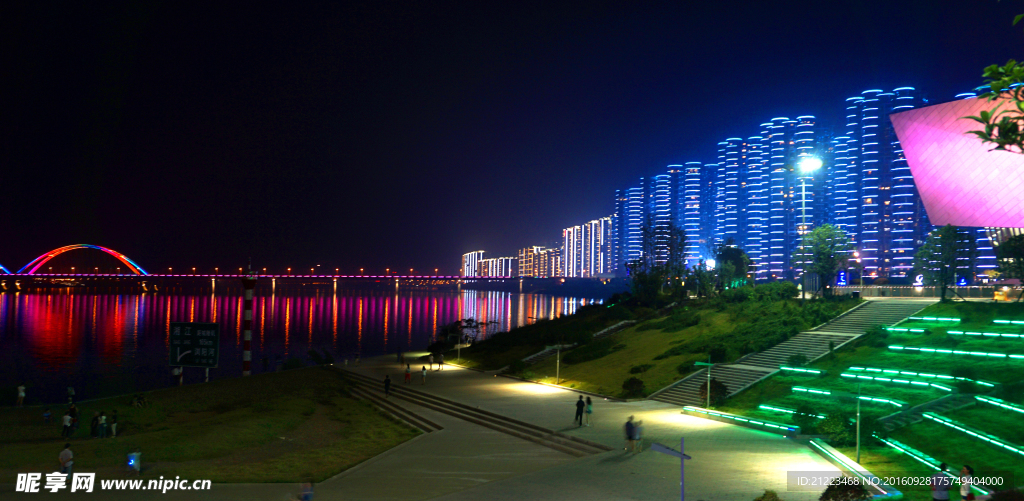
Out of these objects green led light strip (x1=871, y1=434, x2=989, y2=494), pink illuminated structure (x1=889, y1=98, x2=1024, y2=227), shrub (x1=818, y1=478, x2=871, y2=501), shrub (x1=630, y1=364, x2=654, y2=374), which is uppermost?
pink illuminated structure (x1=889, y1=98, x2=1024, y2=227)

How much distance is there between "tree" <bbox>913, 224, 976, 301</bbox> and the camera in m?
31.8

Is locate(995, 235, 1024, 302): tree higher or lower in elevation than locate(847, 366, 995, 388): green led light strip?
higher

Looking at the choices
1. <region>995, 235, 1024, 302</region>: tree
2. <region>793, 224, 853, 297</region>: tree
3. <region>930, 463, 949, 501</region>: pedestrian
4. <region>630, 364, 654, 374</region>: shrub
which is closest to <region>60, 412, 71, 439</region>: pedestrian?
<region>630, 364, 654, 374</region>: shrub

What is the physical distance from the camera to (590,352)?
37906 millimetres

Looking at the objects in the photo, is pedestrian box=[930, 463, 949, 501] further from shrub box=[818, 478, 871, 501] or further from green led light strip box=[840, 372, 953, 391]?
green led light strip box=[840, 372, 953, 391]

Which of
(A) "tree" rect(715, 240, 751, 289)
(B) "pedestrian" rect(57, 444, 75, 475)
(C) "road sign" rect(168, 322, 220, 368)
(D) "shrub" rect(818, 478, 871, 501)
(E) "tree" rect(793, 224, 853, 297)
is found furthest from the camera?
(A) "tree" rect(715, 240, 751, 289)

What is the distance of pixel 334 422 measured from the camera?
78.8ft

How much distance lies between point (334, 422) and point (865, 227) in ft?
442

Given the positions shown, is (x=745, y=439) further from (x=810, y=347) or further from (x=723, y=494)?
(x=810, y=347)

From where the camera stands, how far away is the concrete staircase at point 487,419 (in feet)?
57.6

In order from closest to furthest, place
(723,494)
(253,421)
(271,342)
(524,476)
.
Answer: (723,494)
(524,476)
(253,421)
(271,342)

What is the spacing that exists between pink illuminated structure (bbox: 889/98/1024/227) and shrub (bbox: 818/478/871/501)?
25.2m

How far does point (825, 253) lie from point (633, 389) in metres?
20.4

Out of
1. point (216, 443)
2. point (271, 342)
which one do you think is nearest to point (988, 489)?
point (216, 443)
